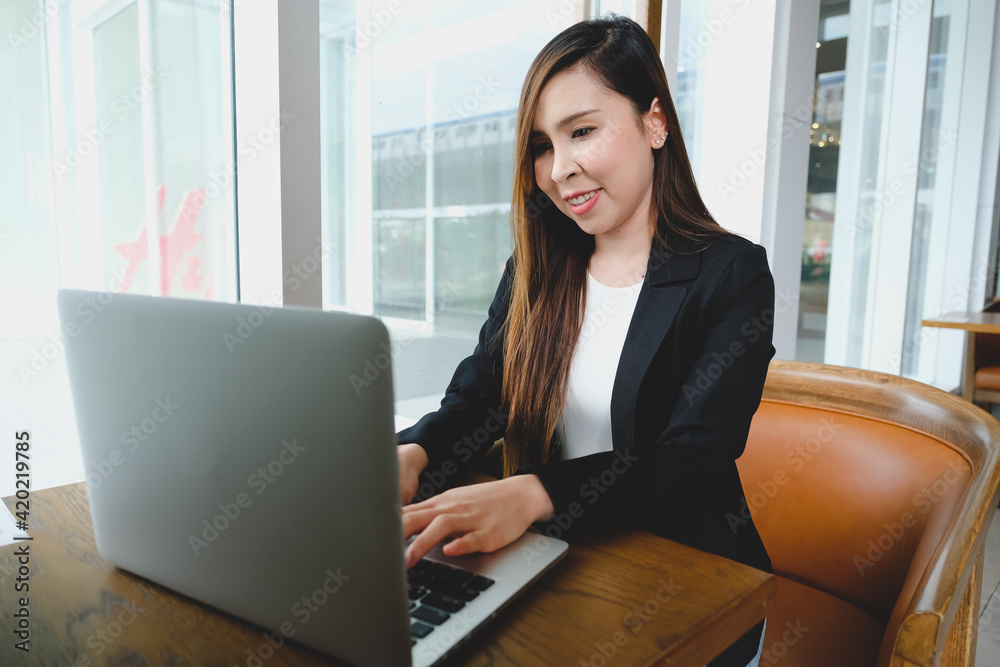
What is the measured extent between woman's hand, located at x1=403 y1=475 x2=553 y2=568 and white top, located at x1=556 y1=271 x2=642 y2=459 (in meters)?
0.38

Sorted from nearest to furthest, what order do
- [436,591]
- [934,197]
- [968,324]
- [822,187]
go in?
[436,591]
[968,324]
[822,187]
[934,197]

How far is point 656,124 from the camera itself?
1.05m

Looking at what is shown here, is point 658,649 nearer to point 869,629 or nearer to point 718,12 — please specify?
point 869,629

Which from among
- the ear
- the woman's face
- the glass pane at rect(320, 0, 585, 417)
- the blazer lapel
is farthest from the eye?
the glass pane at rect(320, 0, 585, 417)

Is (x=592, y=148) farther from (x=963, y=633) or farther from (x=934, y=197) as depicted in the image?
(x=934, y=197)

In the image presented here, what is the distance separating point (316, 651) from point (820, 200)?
11.0 feet

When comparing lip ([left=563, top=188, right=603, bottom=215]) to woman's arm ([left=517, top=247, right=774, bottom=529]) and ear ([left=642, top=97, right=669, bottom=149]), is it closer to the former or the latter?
ear ([left=642, top=97, right=669, bottom=149])

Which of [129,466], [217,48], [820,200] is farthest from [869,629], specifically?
[820,200]

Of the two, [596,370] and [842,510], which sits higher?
[596,370]

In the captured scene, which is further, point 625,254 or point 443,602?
point 625,254

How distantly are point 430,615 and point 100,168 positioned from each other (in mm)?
944

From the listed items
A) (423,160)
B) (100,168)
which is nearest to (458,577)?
(100,168)

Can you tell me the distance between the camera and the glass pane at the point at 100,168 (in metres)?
0.99

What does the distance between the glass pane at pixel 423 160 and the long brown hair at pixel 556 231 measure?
1.48 ft
